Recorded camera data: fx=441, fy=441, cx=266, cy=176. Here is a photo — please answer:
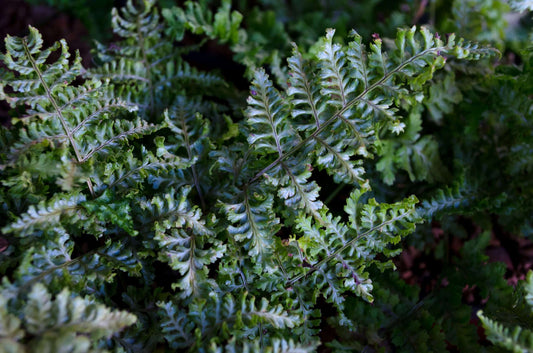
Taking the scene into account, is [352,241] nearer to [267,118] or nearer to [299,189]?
[299,189]

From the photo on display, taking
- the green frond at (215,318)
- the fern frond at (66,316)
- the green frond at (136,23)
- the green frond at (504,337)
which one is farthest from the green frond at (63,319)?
the green frond at (136,23)

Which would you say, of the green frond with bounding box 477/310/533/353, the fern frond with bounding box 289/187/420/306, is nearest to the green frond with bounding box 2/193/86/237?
the fern frond with bounding box 289/187/420/306

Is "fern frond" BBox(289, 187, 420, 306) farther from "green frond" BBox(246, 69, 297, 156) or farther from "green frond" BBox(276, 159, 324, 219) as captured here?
"green frond" BBox(246, 69, 297, 156)

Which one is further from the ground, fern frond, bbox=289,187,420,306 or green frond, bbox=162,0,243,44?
green frond, bbox=162,0,243,44

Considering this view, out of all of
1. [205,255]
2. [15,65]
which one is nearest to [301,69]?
[205,255]

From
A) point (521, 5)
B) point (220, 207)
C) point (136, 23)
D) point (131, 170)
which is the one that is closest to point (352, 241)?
point (220, 207)

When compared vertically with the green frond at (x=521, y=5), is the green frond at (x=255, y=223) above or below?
below

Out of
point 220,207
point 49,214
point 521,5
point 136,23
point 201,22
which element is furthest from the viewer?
point 201,22

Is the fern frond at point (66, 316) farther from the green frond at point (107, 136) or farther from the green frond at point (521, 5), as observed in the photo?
the green frond at point (521, 5)
